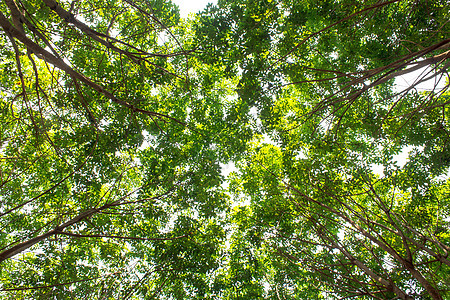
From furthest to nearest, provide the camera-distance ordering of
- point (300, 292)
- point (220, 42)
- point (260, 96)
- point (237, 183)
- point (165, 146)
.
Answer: point (237, 183), point (300, 292), point (165, 146), point (260, 96), point (220, 42)

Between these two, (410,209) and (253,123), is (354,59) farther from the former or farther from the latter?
(410,209)

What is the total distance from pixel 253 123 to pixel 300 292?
5.38 metres

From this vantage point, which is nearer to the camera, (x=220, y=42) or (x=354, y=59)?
(x=220, y=42)

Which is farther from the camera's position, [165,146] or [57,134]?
[165,146]

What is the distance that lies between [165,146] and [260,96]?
3.02 m

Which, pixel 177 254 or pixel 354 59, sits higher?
pixel 354 59

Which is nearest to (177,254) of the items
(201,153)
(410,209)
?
(201,153)

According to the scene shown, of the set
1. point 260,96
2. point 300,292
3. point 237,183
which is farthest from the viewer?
point 237,183

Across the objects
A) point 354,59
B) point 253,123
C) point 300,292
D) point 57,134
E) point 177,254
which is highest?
point 354,59

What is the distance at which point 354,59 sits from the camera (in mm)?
6027

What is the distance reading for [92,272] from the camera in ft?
21.0

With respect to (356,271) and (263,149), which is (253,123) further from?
(356,271)

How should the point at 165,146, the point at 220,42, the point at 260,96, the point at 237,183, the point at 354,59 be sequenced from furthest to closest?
the point at 237,183, the point at 165,146, the point at 354,59, the point at 260,96, the point at 220,42

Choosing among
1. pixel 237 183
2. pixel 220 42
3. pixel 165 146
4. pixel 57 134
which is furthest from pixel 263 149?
pixel 57 134
